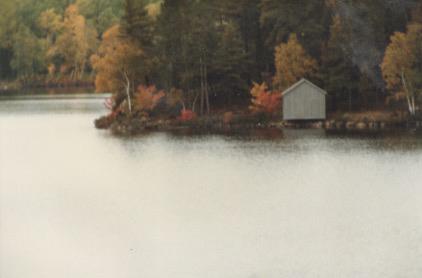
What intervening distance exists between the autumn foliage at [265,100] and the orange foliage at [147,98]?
8.87 meters

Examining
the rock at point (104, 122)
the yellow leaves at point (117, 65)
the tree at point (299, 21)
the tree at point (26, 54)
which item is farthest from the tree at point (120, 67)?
the tree at point (26, 54)

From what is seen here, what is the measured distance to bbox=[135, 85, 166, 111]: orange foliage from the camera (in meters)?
84.1

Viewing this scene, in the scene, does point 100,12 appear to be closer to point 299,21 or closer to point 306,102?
point 299,21

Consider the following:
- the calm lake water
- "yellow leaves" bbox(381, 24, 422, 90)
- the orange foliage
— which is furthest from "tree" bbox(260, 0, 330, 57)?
the calm lake water

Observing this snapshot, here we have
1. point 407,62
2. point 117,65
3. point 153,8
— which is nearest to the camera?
point 407,62

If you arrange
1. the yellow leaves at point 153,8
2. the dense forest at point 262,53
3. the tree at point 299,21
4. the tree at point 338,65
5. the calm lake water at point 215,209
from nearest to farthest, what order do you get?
the calm lake water at point 215,209, the tree at point 338,65, the dense forest at point 262,53, the tree at point 299,21, the yellow leaves at point 153,8

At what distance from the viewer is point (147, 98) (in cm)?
8406

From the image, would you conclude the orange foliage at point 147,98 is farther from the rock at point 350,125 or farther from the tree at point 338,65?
the rock at point 350,125

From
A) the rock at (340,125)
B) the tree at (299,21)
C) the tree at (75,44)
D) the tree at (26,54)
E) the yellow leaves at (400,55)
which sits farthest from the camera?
the tree at (26,54)

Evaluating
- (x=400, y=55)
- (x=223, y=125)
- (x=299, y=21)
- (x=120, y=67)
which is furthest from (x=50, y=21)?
(x=400, y=55)

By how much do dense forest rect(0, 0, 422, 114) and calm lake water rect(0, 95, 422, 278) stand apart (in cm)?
1359

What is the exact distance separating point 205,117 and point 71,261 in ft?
162

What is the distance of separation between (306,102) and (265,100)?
12.8ft

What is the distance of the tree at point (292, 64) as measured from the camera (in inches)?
→ 3182
